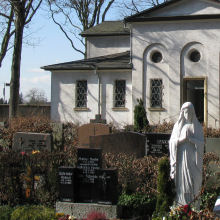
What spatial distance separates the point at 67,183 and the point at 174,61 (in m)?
17.0

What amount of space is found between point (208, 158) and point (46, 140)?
16.1ft

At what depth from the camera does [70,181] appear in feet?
33.1

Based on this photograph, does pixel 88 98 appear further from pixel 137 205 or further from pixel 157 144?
pixel 137 205

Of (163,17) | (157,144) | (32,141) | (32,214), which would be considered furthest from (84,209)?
(163,17)

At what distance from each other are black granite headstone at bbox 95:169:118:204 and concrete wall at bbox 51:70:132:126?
16.8 meters

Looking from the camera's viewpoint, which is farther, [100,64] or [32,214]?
[100,64]

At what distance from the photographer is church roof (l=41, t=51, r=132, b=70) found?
27.7 meters

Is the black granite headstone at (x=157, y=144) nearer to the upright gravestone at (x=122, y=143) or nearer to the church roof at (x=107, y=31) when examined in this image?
the upright gravestone at (x=122, y=143)

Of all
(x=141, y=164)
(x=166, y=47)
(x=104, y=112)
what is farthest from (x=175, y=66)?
(x=141, y=164)

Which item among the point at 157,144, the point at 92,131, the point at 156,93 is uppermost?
the point at 156,93

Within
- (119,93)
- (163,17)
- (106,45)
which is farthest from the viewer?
(106,45)

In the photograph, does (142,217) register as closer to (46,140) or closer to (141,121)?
(46,140)

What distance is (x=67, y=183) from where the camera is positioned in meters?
10.1

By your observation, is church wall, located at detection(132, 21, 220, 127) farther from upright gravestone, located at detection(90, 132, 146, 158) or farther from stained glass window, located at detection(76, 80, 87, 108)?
upright gravestone, located at detection(90, 132, 146, 158)
